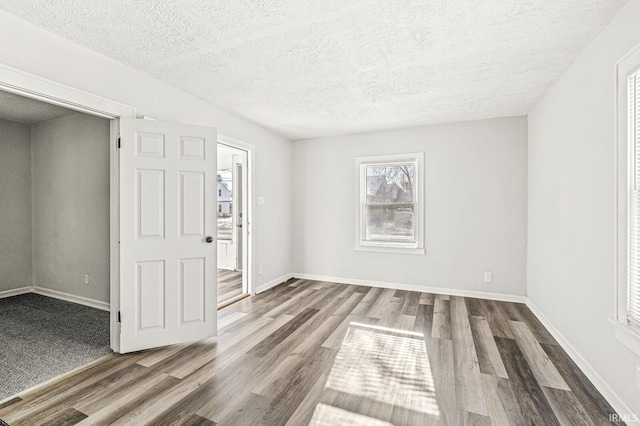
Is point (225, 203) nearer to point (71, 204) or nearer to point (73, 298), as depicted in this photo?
point (71, 204)

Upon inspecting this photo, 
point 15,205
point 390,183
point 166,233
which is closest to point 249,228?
point 166,233

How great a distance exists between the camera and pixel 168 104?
10.1 ft

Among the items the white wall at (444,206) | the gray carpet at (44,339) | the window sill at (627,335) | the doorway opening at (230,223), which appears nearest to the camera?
the window sill at (627,335)

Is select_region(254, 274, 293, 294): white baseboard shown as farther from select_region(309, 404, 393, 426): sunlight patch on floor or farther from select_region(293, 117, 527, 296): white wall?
select_region(309, 404, 393, 426): sunlight patch on floor

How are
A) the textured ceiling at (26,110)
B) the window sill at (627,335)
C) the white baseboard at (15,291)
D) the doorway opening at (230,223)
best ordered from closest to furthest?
the window sill at (627,335), the textured ceiling at (26,110), the white baseboard at (15,291), the doorway opening at (230,223)

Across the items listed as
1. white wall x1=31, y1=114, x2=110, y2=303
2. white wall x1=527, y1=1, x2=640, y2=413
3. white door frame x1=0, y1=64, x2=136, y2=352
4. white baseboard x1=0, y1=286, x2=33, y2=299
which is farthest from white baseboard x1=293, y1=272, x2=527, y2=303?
white baseboard x1=0, y1=286, x2=33, y2=299

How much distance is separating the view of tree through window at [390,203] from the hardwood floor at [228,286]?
2.28 m

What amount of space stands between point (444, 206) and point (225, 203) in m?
4.58

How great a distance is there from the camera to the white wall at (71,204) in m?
3.95

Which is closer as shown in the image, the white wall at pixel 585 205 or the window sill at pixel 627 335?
the window sill at pixel 627 335

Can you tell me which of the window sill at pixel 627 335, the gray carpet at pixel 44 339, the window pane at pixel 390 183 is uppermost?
the window pane at pixel 390 183

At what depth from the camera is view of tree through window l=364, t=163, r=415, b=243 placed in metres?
4.74

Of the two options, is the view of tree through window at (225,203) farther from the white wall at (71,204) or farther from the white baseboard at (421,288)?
the white wall at (71,204)

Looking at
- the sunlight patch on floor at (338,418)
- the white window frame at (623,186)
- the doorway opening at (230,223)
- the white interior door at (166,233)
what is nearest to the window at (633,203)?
the white window frame at (623,186)
